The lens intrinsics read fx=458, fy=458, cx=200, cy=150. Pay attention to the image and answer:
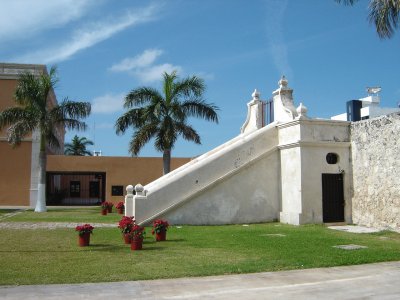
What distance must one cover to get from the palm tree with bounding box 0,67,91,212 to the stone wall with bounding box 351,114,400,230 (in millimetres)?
15438

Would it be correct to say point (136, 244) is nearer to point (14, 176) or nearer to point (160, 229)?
point (160, 229)

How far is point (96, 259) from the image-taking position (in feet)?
30.1

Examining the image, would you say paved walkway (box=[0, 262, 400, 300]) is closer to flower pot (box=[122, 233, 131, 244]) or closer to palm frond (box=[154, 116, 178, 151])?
flower pot (box=[122, 233, 131, 244])

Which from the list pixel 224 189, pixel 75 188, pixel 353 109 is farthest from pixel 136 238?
pixel 75 188

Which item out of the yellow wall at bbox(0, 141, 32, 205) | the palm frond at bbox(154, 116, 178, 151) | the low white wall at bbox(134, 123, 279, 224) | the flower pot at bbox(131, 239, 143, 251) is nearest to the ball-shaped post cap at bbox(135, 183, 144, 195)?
the low white wall at bbox(134, 123, 279, 224)

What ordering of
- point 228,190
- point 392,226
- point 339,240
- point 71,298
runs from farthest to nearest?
point 228,190, point 392,226, point 339,240, point 71,298

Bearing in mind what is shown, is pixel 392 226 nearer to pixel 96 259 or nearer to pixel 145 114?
pixel 96 259

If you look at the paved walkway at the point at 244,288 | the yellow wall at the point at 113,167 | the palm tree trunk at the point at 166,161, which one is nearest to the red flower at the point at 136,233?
the paved walkway at the point at 244,288

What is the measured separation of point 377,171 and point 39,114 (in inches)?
707

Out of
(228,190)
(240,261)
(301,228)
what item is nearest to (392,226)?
(301,228)

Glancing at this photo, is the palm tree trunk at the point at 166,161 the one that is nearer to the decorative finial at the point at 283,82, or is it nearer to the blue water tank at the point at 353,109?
the decorative finial at the point at 283,82

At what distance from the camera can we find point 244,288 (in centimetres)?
670

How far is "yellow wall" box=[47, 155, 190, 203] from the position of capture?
3094cm

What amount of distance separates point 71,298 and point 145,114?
17089mm
